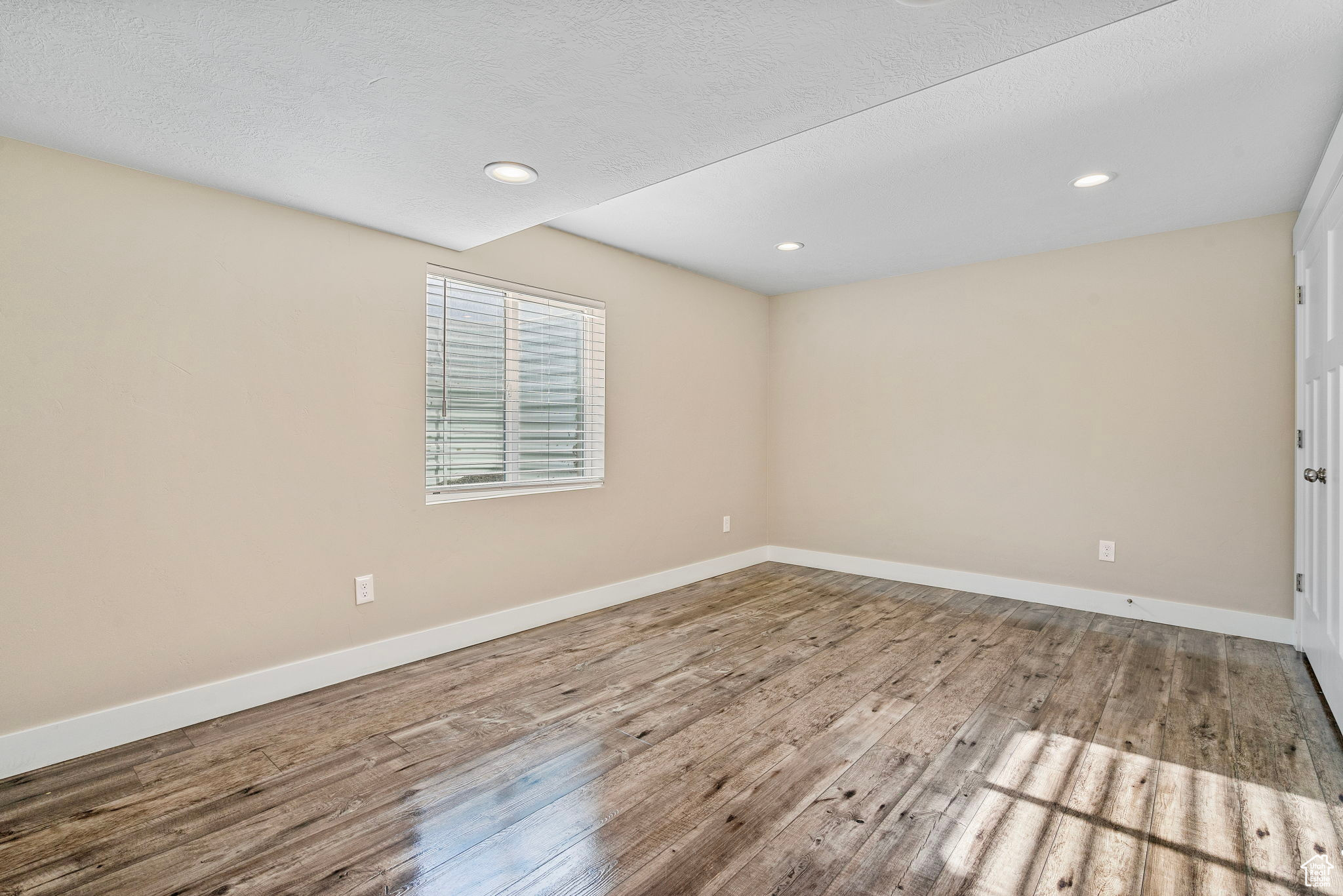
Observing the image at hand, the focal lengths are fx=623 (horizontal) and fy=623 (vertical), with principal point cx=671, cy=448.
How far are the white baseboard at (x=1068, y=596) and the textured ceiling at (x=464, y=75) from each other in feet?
10.9

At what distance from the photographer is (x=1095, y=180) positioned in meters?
2.76

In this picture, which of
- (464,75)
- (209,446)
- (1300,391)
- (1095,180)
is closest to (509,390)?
(209,446)

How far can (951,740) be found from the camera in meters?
2.17

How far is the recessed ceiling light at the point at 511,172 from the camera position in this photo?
2.13 meters

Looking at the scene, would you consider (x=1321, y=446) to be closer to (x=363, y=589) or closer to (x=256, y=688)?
(x=363, y=589)

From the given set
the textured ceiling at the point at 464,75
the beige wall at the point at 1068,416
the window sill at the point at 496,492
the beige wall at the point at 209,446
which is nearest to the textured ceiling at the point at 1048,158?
the beige wall at the point at 1068,416

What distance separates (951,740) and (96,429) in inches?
123

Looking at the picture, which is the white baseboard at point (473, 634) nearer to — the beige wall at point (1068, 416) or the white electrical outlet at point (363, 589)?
the beige wall at point (1068, 416)

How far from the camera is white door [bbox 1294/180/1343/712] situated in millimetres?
2289

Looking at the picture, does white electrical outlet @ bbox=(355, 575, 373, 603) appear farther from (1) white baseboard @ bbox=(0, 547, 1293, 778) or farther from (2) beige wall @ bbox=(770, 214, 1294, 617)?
(2) beige wall @ bbox=(770, 214, 1294, 617)

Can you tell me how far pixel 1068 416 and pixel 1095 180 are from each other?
1.54m

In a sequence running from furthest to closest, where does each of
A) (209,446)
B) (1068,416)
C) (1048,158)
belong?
(1068,416) → (1048,158) → (209,446)

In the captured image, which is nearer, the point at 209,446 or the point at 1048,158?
the point at 209,446

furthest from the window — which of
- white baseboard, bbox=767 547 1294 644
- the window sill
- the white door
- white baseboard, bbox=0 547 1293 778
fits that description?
the white door
